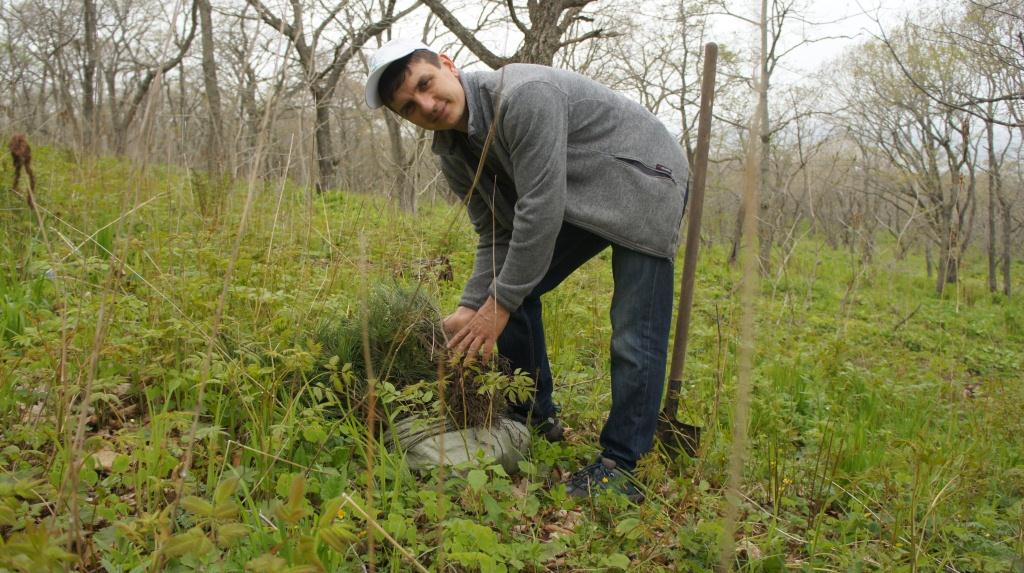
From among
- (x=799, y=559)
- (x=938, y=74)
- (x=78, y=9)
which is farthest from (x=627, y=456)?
(x=78, y=9)

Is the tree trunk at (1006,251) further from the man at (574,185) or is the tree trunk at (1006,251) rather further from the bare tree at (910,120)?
the man at (574,185)

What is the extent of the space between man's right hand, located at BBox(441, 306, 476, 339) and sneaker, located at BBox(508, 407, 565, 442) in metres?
0.50

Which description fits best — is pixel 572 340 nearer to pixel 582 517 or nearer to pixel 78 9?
pixel 582 517

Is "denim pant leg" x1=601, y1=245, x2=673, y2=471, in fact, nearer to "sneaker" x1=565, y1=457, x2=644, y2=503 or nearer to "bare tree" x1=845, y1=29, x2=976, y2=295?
"sneaker" x1=565, y1=457, x2=644, y2=503

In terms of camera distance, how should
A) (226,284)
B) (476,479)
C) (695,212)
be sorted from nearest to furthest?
(226,284)
(476,479)
(695,212)

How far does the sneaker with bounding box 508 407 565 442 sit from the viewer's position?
2461 mm

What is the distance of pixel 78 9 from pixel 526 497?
17775mm

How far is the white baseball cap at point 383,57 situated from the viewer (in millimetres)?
1771

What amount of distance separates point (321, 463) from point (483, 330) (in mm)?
662

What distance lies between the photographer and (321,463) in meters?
1.93

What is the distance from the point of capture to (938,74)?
13867 millimetres

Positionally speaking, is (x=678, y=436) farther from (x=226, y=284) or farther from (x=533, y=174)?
(x=226, y=284)

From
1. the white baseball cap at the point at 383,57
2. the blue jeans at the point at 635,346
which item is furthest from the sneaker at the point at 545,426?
the white baseball cap at the point at 383,57

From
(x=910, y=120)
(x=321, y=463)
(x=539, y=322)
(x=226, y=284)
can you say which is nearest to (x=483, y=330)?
(x=539, y=322)
